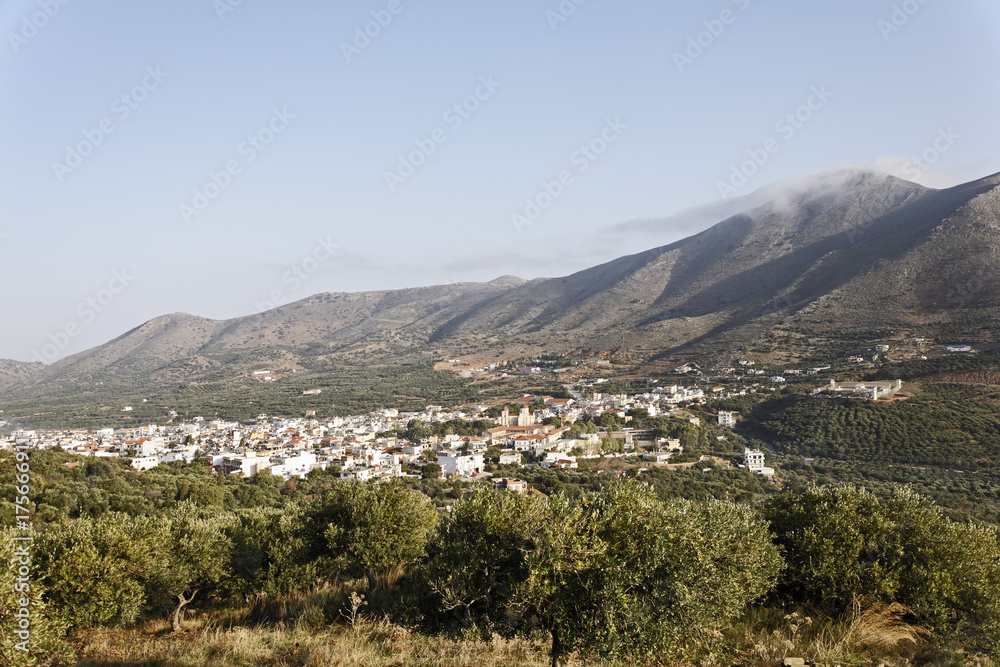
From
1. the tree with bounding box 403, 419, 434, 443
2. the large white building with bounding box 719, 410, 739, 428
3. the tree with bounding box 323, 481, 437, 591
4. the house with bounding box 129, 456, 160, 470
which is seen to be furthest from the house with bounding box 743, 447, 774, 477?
the house with bounding box 129, 456, 160, 470

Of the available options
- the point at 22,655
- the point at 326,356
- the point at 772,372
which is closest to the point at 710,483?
the point at 22,655

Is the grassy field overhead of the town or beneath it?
overhead

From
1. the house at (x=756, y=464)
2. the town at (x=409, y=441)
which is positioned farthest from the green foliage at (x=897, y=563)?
the house at (x=756, y=464)

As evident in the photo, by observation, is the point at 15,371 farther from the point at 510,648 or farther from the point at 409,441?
the point at 510,648

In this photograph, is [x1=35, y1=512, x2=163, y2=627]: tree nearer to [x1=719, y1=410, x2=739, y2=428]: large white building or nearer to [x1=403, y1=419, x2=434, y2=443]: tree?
[x1=403, y1=419, x2=434, y2=443]: tree

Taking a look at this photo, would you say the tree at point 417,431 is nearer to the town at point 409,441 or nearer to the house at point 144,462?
the town at point 409,441
